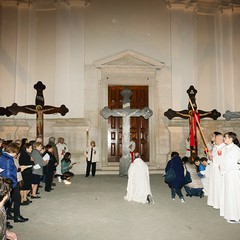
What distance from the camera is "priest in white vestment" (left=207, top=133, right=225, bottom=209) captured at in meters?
6.61

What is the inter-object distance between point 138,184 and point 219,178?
205cm

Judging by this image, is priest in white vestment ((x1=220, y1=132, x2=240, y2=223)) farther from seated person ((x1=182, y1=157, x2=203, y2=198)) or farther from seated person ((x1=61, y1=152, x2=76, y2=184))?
seated person ((x1=61, y1=152, x2=76, y2=184))

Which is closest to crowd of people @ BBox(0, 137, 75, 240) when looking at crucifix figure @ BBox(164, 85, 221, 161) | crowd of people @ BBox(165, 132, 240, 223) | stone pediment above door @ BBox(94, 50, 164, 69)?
crowd of people @ BBox(165, 132, 240, 223)

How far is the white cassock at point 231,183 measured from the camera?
5797 mm

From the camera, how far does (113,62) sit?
1374cm

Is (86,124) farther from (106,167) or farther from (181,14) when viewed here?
(181,14)

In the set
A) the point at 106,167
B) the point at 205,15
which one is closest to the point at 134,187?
the point at 106,167

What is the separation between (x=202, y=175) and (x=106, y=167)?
5879mm

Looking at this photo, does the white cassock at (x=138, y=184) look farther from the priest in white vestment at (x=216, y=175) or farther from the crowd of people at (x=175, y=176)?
the priest in white vestment at (x=216, y=175)

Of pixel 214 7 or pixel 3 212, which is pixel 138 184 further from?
pixel 214 7

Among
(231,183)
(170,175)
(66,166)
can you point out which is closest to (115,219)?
(170,175)

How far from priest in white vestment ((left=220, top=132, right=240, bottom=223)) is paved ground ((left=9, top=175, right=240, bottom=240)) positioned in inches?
9.8

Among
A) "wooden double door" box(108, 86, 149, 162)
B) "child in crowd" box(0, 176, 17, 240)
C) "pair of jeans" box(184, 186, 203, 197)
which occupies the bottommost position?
"pair of jeans" box(184, 186, 203, 197)

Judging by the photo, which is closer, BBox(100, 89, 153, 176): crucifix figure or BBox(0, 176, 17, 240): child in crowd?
BBox(0, 176, 17, 240): child in crowd
